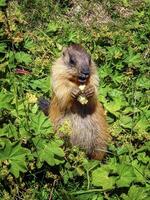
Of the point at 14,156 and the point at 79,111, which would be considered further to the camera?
the point at 79,111

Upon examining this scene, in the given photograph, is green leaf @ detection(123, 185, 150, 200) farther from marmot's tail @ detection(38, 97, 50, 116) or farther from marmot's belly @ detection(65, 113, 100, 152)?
marmot's tail @ detection(38, 97, 50, 116)

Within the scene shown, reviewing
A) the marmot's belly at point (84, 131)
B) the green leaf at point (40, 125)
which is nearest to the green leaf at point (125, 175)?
the green leaf at point (40, 125)

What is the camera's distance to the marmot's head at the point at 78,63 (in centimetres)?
567

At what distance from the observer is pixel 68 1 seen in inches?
350

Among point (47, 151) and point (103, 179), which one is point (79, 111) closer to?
point (103, 179)

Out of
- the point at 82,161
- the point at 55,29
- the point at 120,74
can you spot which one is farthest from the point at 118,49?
the point at 82,161

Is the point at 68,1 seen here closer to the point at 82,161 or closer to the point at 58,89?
the point at 58,89

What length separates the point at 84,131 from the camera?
579 centimetres

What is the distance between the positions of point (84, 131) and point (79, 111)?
21cm

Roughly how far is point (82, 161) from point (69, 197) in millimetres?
396

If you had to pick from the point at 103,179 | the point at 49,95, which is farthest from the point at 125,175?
the point at 49,95

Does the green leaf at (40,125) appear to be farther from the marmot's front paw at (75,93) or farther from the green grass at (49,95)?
the marmot's front paw at (75,93)

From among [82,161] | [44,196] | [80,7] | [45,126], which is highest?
[80,7]

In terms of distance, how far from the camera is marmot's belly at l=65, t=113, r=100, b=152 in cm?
573
